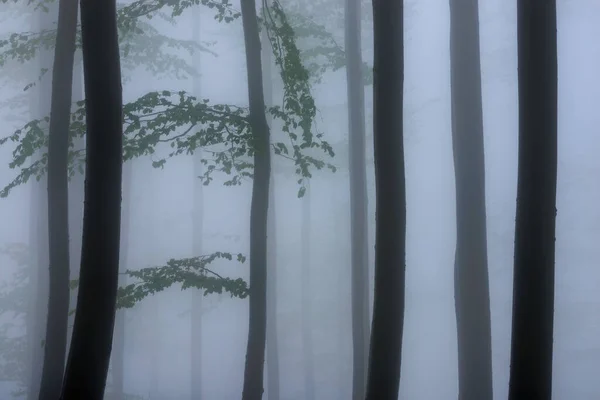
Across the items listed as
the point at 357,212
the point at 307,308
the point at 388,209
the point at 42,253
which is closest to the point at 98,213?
the point at 388,209

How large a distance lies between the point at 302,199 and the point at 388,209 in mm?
17613

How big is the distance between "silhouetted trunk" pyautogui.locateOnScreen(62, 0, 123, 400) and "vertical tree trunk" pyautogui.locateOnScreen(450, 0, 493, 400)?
5.29 meters

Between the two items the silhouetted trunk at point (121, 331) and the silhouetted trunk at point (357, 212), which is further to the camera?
the silhouetted trunk at point (121, 331)

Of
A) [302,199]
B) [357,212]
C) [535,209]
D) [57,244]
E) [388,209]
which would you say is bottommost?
[57,244]

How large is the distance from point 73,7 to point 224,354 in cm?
2029

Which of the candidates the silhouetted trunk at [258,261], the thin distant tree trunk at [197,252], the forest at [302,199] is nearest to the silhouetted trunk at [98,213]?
the forest at [302,199]

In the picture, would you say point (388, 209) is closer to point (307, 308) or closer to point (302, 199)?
point (302, 199)

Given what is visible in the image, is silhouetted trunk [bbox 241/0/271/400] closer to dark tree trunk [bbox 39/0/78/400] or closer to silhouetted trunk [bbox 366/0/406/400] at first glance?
silhouetted trunk [bbox 366/0/406/400]

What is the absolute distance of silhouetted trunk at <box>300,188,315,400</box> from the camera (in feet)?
76.7

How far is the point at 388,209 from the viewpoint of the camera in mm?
7285

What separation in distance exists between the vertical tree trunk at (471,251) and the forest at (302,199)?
30mm

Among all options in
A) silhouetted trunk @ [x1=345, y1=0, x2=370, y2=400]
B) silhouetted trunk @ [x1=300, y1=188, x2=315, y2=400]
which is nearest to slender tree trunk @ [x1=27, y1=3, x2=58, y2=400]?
silhouetted trunk @ [x1=345, y1=0, x2=370, y2=400]

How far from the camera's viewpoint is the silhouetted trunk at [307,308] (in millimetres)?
23391

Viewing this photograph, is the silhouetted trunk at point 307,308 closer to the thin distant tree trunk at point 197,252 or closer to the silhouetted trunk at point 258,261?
the thin distant tree trunk at point 197,252
